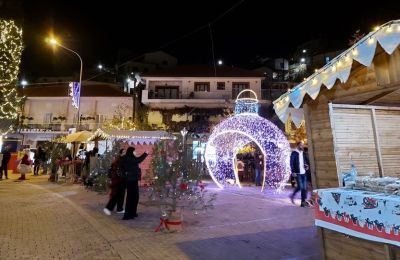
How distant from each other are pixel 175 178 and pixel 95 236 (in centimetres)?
210

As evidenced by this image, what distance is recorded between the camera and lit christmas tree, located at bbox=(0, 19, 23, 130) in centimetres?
2456

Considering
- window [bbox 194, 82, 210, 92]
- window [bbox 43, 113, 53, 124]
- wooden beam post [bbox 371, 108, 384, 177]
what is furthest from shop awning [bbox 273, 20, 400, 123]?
window [bbox 43, 113, 53, 124]

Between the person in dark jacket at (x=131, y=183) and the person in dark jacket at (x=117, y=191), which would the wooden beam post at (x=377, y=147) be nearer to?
the person in dark jacket at (x=131, y=183)

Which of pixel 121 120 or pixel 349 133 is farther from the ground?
pixel 121 120

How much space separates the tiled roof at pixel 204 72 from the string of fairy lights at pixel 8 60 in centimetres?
1229

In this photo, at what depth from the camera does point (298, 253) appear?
201 inches

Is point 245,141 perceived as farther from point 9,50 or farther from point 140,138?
point 9,50

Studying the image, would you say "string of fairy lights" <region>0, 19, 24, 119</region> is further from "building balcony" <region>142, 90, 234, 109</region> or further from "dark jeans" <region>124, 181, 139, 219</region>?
"dark jeans" <region>124, 181, 139, 219</region>

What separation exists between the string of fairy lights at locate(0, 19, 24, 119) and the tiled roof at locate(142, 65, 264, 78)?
40.3 ft

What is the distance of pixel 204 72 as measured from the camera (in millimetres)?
34844

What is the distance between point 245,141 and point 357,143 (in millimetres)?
10847

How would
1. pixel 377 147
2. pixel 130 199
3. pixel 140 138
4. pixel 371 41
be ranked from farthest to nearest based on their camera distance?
pixel 140 138 → pixel 130 199 → pixel 377 147 → pixel 371 41

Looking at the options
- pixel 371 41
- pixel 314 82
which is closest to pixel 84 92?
pixel 314 82

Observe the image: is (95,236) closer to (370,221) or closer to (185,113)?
(370,221)
